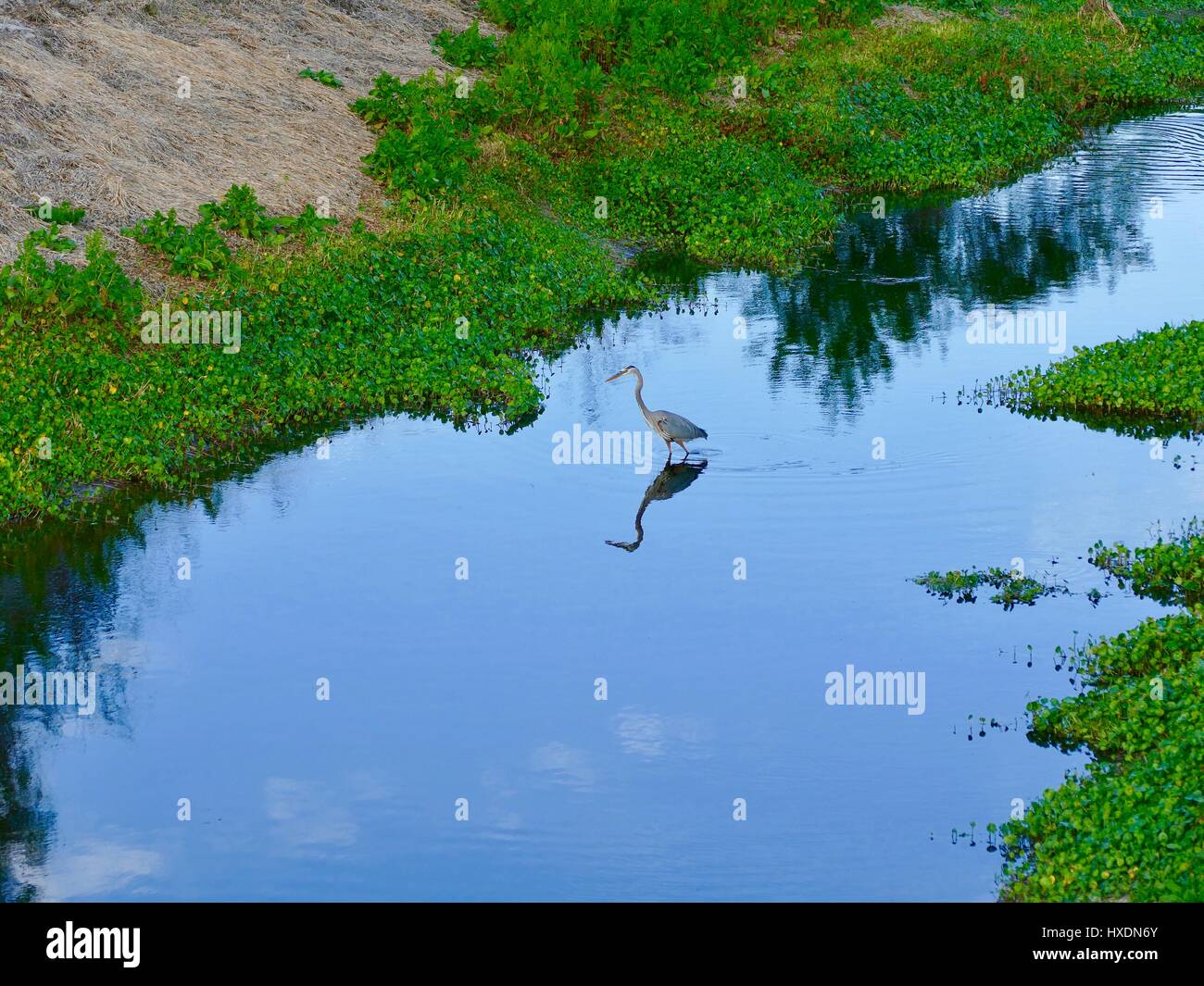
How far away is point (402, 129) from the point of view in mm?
25844

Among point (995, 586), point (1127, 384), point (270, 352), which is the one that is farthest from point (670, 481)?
point (1127, 384)

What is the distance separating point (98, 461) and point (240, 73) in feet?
35.8

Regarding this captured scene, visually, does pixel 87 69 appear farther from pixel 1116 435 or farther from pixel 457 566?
pixel 1116 435

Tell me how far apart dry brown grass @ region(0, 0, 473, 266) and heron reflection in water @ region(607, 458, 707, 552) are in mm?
7100

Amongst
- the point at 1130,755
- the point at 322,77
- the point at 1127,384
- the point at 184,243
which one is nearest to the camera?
the point at 1130,755

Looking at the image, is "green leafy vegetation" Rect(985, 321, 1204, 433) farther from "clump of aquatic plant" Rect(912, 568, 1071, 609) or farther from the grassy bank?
the grassy bank

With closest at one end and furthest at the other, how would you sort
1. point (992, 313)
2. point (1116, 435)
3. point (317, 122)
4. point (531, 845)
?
point (531, 845) < point (1116, 435) < point (992, 313) < point (317, 122)

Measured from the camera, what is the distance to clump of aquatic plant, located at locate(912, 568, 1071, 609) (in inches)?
557

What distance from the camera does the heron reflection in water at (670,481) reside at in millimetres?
16453

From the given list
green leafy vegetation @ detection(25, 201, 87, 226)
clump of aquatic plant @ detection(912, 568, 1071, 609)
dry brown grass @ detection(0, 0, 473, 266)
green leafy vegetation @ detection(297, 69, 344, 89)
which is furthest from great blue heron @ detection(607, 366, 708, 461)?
green leafy vegetation @ detection(297, 69, 344, 89)

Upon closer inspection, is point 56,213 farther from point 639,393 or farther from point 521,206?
point 521,206

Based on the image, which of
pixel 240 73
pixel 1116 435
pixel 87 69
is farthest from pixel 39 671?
pixel 240 73

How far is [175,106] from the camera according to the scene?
77.9 feet

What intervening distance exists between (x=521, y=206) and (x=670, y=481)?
349 inches
